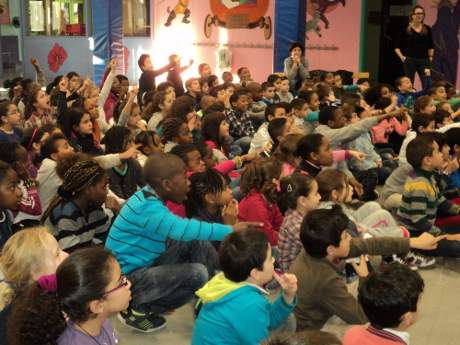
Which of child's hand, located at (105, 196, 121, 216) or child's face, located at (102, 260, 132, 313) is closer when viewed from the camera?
child's face, located at (102, 260, 132, 313)

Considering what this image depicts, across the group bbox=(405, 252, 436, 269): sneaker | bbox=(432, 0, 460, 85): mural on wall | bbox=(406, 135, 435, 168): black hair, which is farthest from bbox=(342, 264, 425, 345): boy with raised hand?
bbox=(432, 0, 460, 85): mural on wall

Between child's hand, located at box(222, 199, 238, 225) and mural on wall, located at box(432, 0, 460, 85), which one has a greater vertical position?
mural on wall, located at box(432, 0, 460, 85)

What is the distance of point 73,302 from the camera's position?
1682 millimetres

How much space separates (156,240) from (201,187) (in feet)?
1.34

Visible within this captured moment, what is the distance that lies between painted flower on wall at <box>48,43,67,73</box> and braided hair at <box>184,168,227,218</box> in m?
11.4

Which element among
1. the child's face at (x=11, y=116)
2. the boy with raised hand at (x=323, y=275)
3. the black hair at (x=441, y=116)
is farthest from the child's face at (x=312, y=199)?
→ the black hair at (x=441, y=116)

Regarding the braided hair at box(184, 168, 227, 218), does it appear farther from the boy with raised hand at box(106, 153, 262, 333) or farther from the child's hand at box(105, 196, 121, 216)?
the child's hand at box(105, 196, 121, 216)

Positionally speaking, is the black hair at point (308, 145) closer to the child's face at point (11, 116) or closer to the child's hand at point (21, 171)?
the child's hand at point (21, 171)

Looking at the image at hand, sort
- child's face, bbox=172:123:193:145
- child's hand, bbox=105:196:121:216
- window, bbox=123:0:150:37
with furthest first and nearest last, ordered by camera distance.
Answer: window, bbox=123:0:150:37 < child's face, bbox=172:123:193:145 < child's hand, bbox=105:196:121:216

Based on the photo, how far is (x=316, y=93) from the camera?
586 centimetres

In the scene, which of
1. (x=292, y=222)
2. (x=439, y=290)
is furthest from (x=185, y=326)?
(x=439, y=290)

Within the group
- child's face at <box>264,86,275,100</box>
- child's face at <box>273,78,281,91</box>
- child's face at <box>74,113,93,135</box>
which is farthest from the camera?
child's face at <box>273,78,281,91</box>

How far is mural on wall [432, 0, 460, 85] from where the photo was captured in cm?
884

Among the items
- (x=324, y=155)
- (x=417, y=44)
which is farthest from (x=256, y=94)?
(x=324, y=155)
